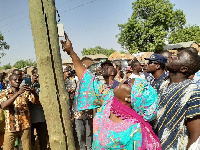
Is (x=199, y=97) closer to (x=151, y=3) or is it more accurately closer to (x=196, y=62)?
(x=196, y=62)

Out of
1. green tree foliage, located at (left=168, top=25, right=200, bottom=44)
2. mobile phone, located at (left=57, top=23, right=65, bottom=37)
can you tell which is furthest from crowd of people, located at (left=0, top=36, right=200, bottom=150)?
green tree foliage, located at (left=168, top=25, right=200, bottom=44)

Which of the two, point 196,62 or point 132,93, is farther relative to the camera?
point 196,62

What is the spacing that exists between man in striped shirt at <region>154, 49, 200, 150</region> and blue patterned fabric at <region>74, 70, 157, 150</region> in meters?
0.20

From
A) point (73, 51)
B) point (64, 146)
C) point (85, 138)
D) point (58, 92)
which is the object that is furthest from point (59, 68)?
point (85, 138)

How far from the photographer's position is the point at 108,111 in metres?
2.09

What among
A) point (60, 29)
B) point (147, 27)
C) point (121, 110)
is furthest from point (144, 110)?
point (147, 27)

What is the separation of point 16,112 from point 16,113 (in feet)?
0.06

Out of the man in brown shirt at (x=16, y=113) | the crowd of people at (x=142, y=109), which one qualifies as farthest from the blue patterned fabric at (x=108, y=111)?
the man in brown shirt at (x=16, y=113)

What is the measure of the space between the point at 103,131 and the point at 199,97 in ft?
2.88

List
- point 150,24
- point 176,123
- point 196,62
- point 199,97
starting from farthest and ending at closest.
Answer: point 150,24 < point 196,62 < point 176,123 < point 199,97

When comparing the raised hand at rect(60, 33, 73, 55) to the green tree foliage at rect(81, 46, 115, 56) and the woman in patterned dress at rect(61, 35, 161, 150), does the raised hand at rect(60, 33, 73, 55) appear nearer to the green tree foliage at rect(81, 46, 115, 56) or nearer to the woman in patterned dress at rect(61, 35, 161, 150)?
the woman in patterned dress at rect(61, 35, 161, 150)

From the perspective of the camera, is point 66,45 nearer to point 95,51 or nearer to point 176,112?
point 176,112

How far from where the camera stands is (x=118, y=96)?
83.0 inches

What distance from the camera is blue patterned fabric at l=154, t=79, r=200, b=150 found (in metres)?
1.94
